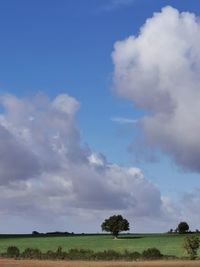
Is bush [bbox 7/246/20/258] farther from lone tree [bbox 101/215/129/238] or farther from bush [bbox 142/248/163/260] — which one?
lone tree [bbox 101/215/129/238]

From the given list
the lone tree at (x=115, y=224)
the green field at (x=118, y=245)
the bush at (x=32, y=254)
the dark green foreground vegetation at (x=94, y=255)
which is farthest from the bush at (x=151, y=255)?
the lone tree at (x=115, y=224)

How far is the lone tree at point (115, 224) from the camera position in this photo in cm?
18562

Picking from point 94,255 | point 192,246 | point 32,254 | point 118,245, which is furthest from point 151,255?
point 118,245

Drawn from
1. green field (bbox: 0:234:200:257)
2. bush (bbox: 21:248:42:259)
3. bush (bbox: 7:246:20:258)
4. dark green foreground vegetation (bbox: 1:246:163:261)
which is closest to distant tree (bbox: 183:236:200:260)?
dark green foreground vegetation (bbox: 1:246:163:261)

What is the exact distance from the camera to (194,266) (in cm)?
8244

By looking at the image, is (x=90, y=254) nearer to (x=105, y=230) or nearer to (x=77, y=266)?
(x=77, y=266)

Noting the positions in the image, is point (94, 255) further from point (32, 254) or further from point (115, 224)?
point (115, 224)

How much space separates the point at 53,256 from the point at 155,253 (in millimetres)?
18740

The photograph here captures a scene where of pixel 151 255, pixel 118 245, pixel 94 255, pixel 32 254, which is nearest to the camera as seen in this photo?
pixel 151 255

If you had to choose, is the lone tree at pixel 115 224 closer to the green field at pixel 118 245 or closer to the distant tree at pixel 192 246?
the green field at pixel 118 245

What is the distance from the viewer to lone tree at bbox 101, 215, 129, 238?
186 meters

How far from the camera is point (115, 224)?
7352 inches

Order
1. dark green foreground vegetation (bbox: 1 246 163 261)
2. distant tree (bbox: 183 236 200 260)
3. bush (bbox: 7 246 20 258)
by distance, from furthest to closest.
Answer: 1. bush (bbox: 7 246 20 258)
2. dark green foreground vegetation (bbox: 1 246 163 261)
3. distant tree (bbox: 183 236 200 260)

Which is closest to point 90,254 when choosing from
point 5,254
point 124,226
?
point 5,254
